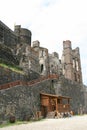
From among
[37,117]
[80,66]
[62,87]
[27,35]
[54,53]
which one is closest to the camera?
[37,117]

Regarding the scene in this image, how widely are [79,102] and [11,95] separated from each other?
2015 cm

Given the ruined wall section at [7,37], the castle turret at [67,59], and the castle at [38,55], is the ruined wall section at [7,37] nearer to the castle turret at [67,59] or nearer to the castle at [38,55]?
the castle at [38,55]

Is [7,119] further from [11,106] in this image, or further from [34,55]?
[34,55]

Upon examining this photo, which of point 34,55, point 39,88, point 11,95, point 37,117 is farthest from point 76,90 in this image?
point 11,95

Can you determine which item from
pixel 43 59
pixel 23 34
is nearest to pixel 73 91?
pixel 43 59

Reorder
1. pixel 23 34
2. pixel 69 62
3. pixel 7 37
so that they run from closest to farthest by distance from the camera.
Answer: pixel 7 37 → pixel 23 34 → pixel 69 62

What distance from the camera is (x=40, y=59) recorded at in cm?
5009

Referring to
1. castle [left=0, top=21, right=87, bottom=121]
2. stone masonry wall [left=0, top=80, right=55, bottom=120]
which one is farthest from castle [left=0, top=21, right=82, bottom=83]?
stone masonry wall [left=0, top=80, right=55, bottom=120]

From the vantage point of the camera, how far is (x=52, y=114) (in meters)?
28.0

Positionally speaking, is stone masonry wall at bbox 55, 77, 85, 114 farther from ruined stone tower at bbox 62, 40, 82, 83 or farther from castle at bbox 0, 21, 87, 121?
ruined stone tower at bbox 62, 40, 82, 83

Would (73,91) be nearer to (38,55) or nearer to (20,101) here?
(38,55)

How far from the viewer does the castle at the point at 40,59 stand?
37078mm

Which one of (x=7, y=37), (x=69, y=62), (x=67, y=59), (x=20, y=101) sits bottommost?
(x=20, y=101)

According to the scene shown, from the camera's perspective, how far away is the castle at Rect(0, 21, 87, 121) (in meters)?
37.1
